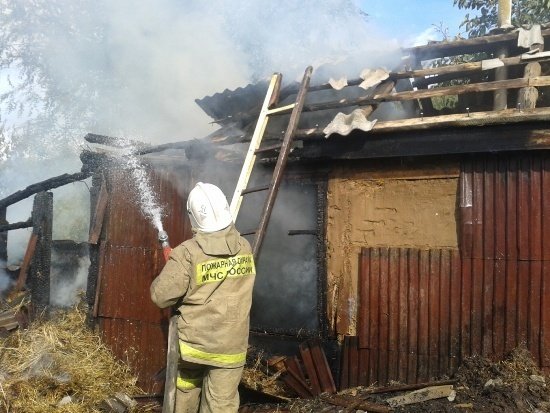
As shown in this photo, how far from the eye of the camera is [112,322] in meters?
7.23

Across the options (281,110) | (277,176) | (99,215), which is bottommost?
(99,215)

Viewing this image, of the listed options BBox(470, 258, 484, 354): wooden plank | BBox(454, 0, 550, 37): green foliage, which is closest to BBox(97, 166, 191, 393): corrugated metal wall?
BBox(470, 258, 484, 354): wooden plank

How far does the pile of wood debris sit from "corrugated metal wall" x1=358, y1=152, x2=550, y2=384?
0.60ft

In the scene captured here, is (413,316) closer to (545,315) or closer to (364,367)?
(364,367)

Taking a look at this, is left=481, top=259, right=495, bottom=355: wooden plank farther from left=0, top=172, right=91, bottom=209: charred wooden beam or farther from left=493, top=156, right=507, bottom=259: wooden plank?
left=0, top=172, right=91, bottom=209: charred wooden beam

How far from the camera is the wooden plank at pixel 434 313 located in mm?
5406

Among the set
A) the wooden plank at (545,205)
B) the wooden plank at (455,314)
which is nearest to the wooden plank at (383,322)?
the wooden plank at (455,314)

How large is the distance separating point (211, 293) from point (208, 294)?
1.2 inches

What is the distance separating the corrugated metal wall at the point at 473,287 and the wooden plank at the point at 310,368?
0.56 metres

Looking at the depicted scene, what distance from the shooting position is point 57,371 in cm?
623

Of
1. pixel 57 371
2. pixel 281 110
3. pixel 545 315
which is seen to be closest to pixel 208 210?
pixel 281 110

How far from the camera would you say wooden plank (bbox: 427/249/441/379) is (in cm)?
541

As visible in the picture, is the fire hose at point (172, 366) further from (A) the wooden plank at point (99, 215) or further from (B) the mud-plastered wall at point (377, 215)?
(A) the wooden plank at point (99, 215)

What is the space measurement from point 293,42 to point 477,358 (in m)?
5.83
